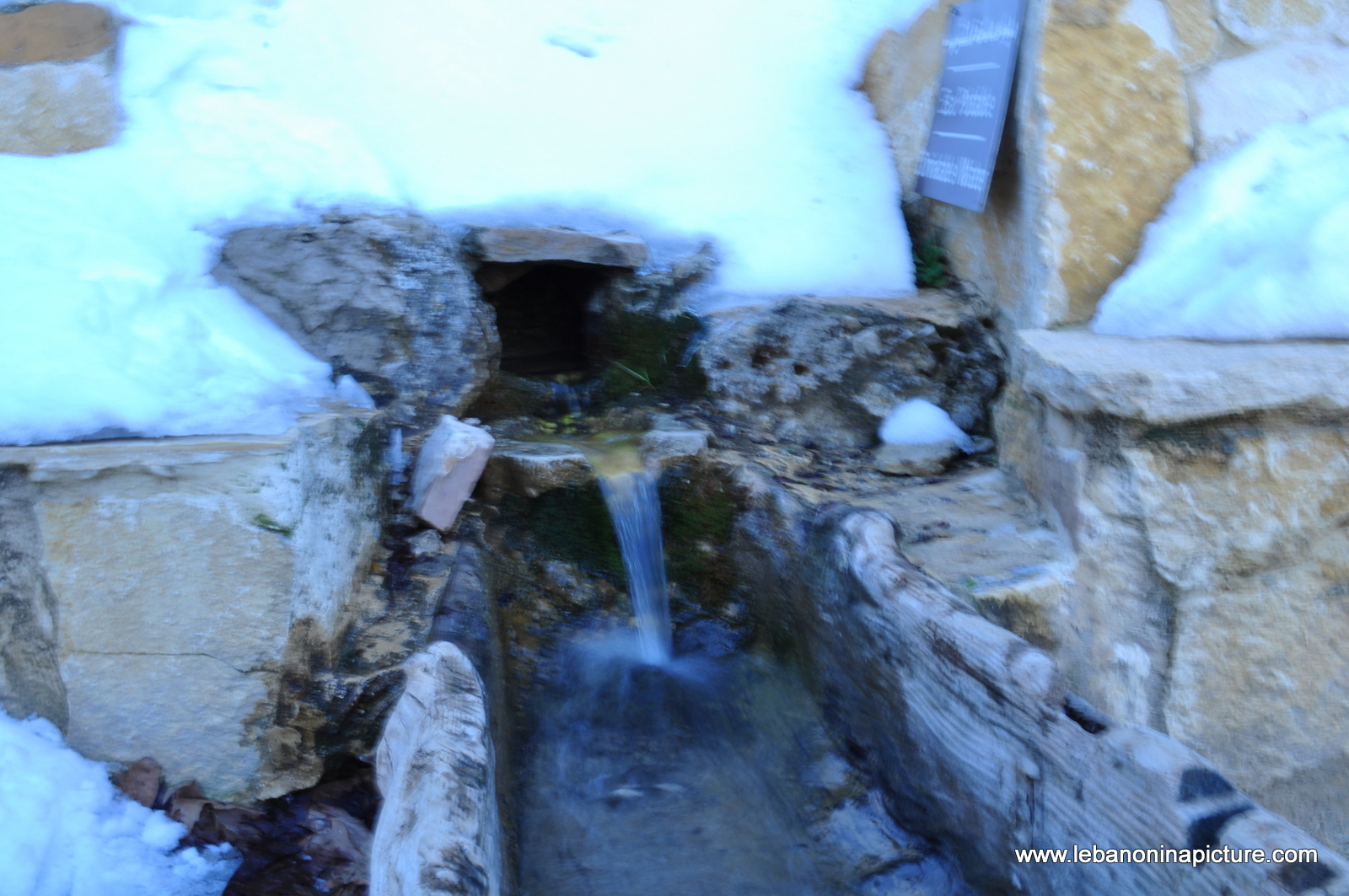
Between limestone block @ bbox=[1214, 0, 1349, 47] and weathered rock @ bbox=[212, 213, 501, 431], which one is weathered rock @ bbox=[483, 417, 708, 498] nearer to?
weathered rock @ bbox=[212, 213, 501, 431]

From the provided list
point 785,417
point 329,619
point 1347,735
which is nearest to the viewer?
point 329,619

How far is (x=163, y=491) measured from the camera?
2.03 meters

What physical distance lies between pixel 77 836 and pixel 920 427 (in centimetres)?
279

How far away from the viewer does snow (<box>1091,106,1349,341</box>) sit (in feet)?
8.04

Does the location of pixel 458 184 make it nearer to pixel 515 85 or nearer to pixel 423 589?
pixel 515 85

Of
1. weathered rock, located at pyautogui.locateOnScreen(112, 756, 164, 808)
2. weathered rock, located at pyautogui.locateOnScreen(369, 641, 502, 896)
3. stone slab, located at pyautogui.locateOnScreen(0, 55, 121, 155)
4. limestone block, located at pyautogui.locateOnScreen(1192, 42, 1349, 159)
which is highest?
limestone block, located at pyautogui.locateOnScreen(1192, 42, 1349, 159)

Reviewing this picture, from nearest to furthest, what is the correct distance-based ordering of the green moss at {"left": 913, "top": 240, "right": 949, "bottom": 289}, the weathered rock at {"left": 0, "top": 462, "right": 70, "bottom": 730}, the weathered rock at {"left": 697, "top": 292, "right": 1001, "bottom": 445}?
1. the weathered rock at {"left": 0, "top": 462, "right": 70, "bottom": 730}
2. the weathered rock at {"left": 697, "top": 292, "right": 1001, "bottom": 445}
3. the green moss at {"left": 913, "top": 240, "right": 949, "bottom": 289}

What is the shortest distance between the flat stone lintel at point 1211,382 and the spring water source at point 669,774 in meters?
1.19

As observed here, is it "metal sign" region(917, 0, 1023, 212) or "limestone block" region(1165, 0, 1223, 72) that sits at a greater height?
"limestone block" region(1165, 0, 1223, 72)

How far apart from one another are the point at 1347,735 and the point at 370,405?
10.1 feet

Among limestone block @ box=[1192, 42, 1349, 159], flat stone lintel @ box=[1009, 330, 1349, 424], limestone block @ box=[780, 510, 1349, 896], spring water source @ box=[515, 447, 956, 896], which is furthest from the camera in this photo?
limestone block @ box=[1192, 42, 1349, 159]

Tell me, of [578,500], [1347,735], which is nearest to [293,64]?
[578,500]

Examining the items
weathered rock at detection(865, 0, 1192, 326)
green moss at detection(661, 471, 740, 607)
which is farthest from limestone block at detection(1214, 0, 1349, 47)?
green moss at detection(661, 471, 740, 607)

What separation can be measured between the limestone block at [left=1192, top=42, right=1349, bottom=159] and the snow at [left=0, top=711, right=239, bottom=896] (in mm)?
3655
